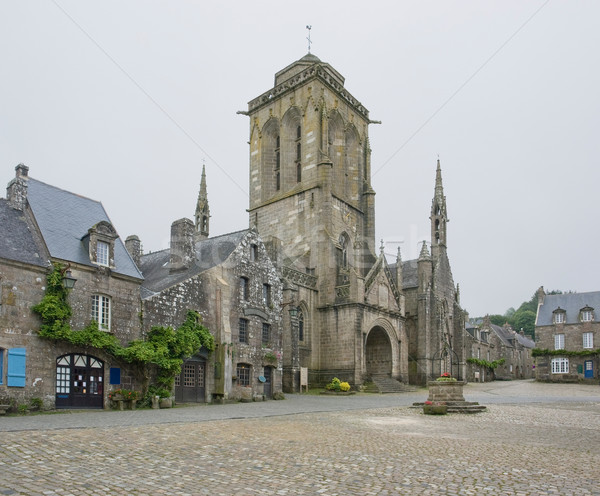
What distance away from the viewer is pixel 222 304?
24.7m

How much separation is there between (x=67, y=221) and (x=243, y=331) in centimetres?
945

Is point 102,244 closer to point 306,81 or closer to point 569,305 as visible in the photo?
point 306,81

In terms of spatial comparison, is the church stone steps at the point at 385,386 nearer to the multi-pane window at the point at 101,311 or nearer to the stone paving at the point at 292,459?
the multi-pane window at the point at 101,311

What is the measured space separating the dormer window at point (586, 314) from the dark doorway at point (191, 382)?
39556 mm

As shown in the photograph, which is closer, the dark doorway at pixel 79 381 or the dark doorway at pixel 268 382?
the dark doorway at pixel 79 381

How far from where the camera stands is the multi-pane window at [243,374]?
2552 centimetres

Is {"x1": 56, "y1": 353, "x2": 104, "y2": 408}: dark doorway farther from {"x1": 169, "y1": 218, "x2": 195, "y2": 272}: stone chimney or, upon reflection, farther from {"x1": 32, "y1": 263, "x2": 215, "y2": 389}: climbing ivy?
{"x1": 169, "y1": 218, "x2": 195, "y2": 272}: stone chimney

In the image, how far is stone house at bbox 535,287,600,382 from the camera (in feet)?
162

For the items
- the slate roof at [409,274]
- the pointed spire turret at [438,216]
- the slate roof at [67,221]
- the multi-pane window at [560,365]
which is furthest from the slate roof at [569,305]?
the slate roof at [67,221]

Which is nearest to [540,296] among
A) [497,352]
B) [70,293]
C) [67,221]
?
[497,352]

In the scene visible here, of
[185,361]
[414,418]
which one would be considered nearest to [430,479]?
[414,418]

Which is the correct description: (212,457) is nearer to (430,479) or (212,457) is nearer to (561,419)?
Result: (430,479)

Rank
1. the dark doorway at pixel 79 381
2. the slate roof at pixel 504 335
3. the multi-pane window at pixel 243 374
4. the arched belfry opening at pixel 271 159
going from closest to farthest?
the dark doorway at pixel 79 381
the multi-pane window at pixel 243 374
the arched belfry opening at pixel 271 159
the slate roof at pixel 504 335

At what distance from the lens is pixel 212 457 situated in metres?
9.20
